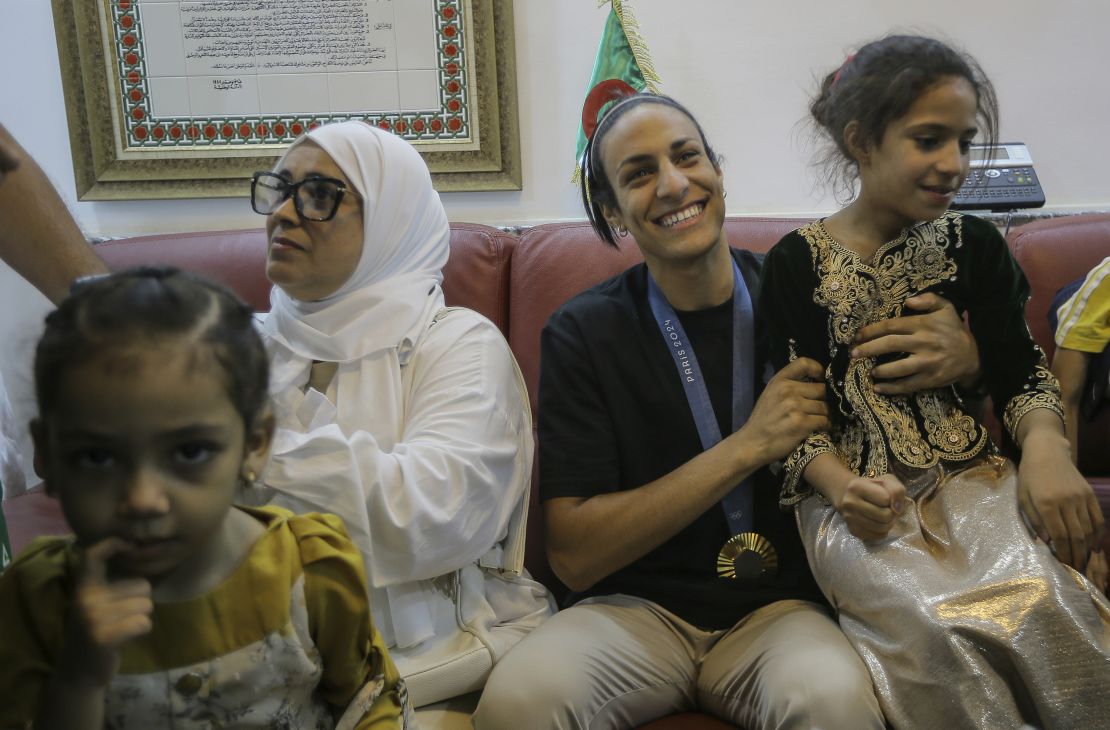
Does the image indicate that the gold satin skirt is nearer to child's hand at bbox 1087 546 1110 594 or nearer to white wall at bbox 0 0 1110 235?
child's hand at bbox 1087 546 1110 594

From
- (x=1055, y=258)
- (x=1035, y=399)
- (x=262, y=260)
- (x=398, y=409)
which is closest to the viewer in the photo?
(x=1035, y=399)

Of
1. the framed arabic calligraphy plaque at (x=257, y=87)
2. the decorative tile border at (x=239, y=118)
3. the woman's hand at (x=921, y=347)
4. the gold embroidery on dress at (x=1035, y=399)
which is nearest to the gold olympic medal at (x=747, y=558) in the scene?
the woman's hand at (x=921, y=347)

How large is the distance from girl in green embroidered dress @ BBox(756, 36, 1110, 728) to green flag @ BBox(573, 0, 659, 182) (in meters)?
1.11

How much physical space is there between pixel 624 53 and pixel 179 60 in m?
1.39

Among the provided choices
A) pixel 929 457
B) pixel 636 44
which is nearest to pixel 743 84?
pixel 636 44

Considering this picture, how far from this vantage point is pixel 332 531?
1074 millimetres

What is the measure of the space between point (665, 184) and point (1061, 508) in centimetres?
84

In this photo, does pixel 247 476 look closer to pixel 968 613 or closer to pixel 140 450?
pixel 140 450

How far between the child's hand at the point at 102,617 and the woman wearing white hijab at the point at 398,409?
574 millimetres

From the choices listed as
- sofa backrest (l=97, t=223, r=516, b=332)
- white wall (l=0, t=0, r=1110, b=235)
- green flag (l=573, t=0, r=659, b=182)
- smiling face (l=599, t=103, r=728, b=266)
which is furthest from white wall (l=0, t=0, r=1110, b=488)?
smiling face (l=599, t=103, r=728, b=266)

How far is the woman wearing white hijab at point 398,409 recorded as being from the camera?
1471 mm

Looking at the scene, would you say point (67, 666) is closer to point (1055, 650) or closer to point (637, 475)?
point (637, 475)

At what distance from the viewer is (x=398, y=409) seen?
167 cm

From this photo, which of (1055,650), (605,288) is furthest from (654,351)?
(1055,650)
